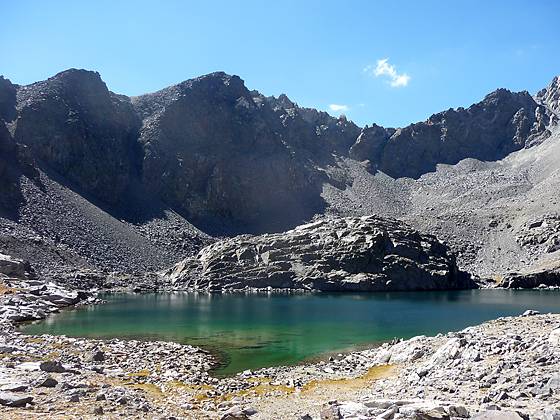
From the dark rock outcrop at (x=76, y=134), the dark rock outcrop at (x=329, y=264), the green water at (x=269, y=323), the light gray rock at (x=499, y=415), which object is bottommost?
the green water at (x=269, y=323)

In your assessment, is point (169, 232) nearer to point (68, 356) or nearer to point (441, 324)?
point (441, 324)

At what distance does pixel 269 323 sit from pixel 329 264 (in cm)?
6920

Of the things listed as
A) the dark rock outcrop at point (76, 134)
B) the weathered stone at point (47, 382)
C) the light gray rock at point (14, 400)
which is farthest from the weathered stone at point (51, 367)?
the dark rock outcrop at point (76, 134)

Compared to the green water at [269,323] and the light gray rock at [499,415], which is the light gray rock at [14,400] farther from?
the green water at [269,323]

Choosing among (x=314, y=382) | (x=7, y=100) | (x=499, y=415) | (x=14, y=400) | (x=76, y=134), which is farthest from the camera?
(x=76, y=134)

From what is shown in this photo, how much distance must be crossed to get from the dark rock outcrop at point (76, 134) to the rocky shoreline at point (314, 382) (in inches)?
5772

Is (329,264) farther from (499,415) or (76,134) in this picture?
(499,415)

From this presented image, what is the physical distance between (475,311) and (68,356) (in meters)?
59.5

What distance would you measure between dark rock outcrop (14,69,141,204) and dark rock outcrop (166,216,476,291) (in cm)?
6253

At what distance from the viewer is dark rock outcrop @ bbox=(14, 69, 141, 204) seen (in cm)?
17062

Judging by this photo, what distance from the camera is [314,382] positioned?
26.5 metres

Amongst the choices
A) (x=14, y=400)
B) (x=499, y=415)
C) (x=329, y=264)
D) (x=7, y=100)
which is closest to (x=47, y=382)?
(x=14, y=400)

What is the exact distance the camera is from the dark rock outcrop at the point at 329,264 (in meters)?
125

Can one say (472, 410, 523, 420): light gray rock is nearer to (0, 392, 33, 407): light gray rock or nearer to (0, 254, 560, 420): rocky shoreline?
(0, 254, 560, 420): rocky shoreline
